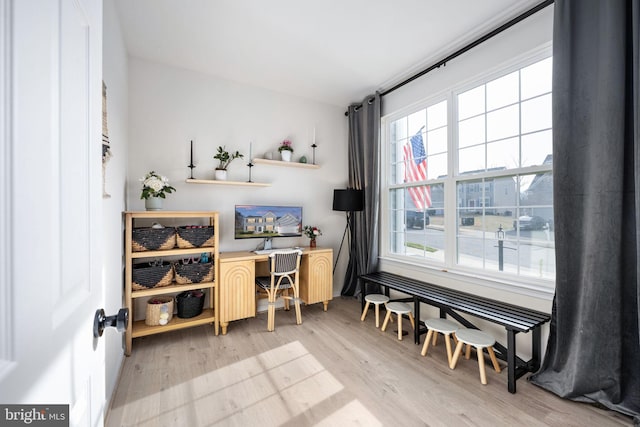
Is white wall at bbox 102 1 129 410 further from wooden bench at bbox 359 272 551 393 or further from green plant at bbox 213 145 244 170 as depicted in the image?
wooden bench at bbox 359 272 551 393

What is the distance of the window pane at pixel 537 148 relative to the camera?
2102 mm

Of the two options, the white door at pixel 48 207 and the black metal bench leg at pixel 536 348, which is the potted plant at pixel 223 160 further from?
the black metal bench leg at pixel 536 348

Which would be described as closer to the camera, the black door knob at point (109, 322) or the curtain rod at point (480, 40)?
the black door knob at point (109, 322)

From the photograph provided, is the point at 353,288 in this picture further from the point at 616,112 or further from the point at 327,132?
the point at 616,112

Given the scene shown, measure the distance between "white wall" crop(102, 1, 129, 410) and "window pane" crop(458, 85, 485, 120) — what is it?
291cm

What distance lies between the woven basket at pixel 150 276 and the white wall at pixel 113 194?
133 millimetres

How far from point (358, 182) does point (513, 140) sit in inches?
73.1

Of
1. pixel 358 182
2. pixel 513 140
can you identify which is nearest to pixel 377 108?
pixel 358 182

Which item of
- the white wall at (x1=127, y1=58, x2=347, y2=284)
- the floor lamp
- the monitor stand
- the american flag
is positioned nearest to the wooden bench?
the american flag

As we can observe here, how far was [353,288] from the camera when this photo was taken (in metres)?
3.84

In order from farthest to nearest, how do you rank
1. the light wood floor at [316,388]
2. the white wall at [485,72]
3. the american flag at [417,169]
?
the american flag at [417,169] → the white wall at [485,72] → the light wood floor at [316,388]

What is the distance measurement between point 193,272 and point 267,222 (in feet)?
3.49

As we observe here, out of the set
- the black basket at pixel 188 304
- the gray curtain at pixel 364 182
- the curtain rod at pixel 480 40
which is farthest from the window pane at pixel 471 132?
the black basket at pixel 188 304

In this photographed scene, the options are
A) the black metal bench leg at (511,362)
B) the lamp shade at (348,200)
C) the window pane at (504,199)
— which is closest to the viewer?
the black metal bench leg at (511,362)
